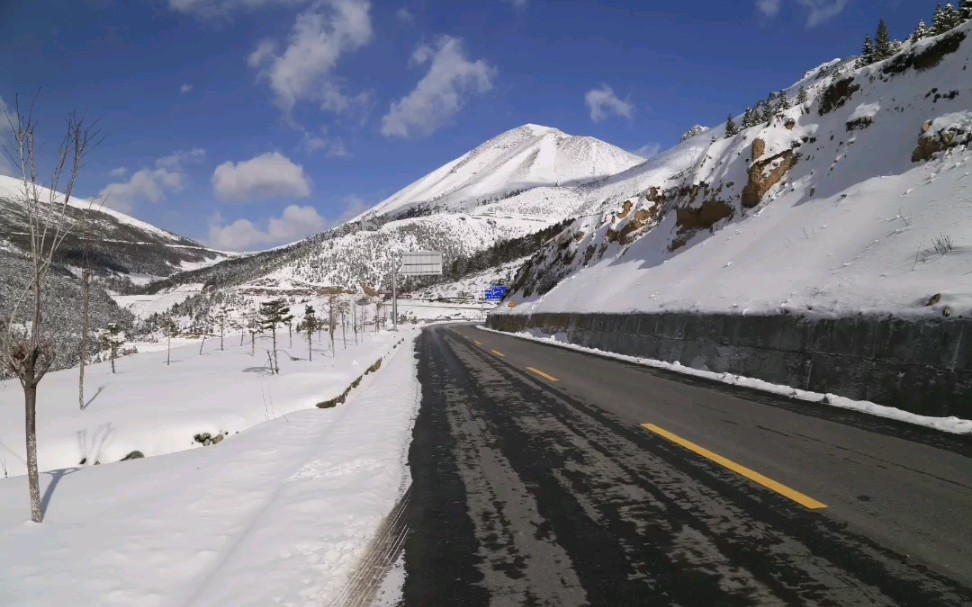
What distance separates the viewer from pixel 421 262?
192 feet

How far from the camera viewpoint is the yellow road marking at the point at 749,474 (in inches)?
155

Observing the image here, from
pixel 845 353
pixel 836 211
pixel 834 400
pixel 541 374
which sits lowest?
pixel 541 374

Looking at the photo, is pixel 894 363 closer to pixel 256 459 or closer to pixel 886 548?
pixel 886 548

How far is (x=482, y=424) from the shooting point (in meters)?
7.47

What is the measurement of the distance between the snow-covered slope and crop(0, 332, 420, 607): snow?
805 cm

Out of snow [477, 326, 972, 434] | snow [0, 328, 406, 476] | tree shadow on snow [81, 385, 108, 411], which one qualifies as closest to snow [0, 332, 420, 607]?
snow [0, 328, 406, 476]

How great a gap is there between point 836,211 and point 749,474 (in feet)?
41.6

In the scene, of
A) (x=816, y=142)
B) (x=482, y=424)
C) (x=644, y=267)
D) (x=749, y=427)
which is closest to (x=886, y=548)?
(x=749, y=427)

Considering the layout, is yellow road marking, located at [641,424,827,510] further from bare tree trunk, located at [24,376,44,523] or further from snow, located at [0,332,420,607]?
bare tree trunk, located at [24,376,44,523]

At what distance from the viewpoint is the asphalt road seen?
9.41 feet

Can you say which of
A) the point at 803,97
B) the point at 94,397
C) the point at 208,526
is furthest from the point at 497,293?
the point at 208,526

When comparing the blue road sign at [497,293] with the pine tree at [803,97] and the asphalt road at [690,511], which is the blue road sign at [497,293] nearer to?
the pine tree at [803,97]

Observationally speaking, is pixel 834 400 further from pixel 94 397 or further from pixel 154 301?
pixel 154 301

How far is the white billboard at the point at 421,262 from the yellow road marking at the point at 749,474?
173 ft
